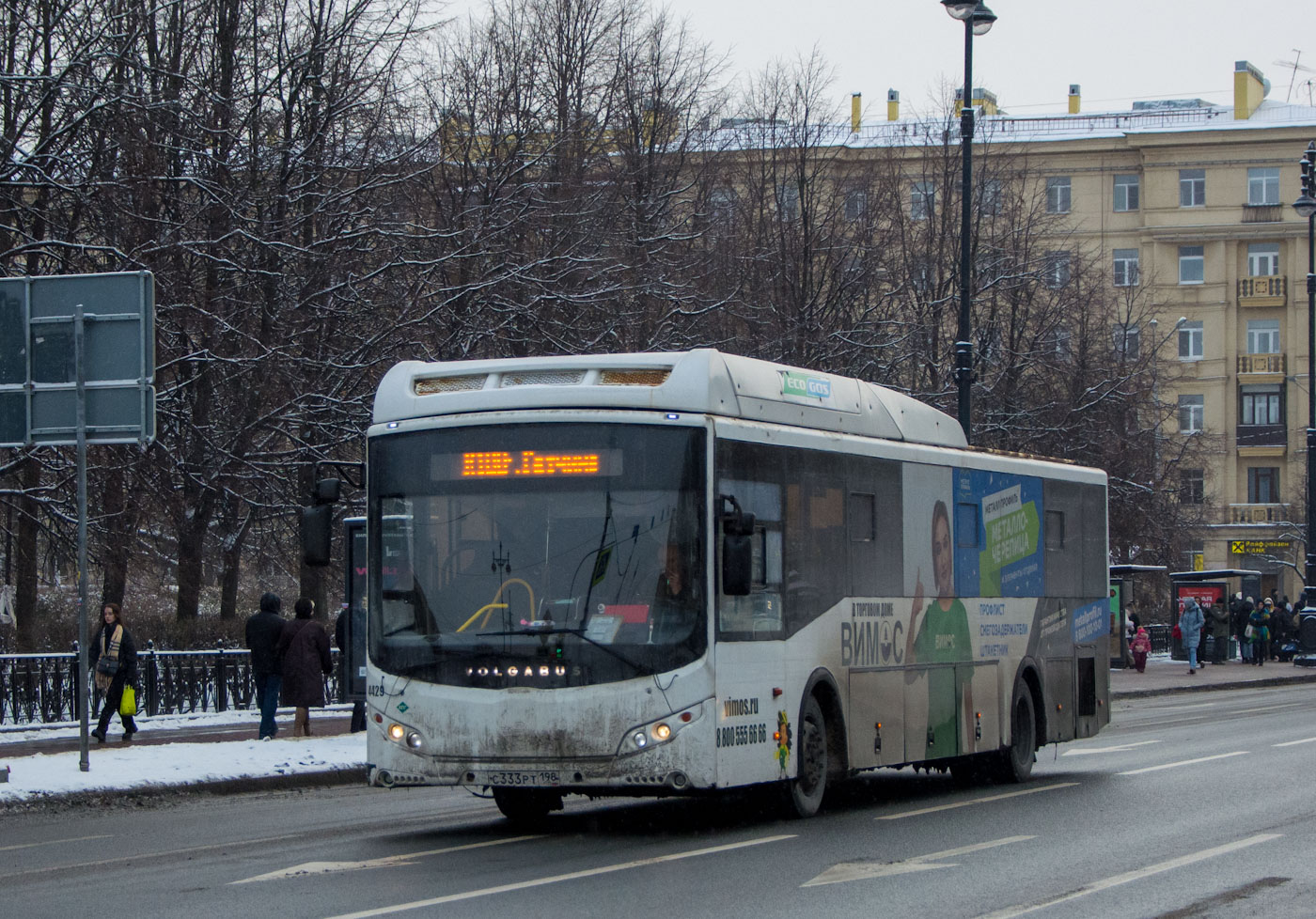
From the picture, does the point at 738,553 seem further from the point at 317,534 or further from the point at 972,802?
the point at 972,802

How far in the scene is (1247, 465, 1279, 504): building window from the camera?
7975 cm

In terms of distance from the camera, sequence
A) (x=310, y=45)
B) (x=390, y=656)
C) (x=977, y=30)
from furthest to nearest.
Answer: (x=310, y=45), (x=977, y=30), (x=390, y=656)

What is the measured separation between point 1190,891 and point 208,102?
20781mm

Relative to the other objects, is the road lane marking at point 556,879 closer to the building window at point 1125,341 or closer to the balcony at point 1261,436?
the building window at point 1125,341

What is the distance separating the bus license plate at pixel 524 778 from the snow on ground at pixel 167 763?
5550 millimetres

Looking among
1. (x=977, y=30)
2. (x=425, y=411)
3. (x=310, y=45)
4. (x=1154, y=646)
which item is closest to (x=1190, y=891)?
(x=425, y=411)

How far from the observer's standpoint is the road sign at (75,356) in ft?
55.6

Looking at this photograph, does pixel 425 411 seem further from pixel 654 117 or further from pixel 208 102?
pixel 654 117

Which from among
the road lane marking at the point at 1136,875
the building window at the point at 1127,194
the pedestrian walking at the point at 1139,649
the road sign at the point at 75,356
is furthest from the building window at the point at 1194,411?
the road lane marking at the point at 1136,875

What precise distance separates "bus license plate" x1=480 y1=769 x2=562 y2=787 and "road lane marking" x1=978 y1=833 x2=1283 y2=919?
132 inches

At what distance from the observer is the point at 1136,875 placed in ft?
34.5

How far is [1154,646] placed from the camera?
175 feet

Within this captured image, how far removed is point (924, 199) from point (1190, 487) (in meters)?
19.2

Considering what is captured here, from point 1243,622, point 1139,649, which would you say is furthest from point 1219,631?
point 1139,649
